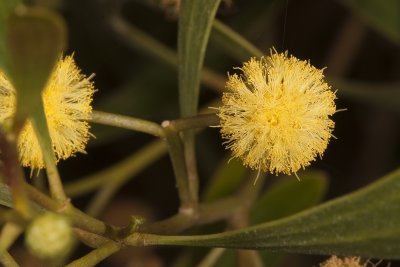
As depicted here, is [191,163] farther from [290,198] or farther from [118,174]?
[118,174]

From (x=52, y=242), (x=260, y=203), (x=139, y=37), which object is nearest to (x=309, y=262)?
(x=260, y=203)

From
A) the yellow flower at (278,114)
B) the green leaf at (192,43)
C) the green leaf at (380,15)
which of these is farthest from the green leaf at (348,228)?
the green leaf at (380,15)

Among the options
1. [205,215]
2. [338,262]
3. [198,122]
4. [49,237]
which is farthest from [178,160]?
[49,237]

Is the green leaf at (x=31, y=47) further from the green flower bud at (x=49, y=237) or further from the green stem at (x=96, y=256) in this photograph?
the green stem at (x=96, y=256)

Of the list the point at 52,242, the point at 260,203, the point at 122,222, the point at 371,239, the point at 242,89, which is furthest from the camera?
the point at 122,222

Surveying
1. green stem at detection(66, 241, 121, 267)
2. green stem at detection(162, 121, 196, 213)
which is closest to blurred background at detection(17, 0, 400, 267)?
green stem at detection(162, 121, 196, 213)

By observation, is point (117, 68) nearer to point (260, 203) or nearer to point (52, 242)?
point (260, 203)
